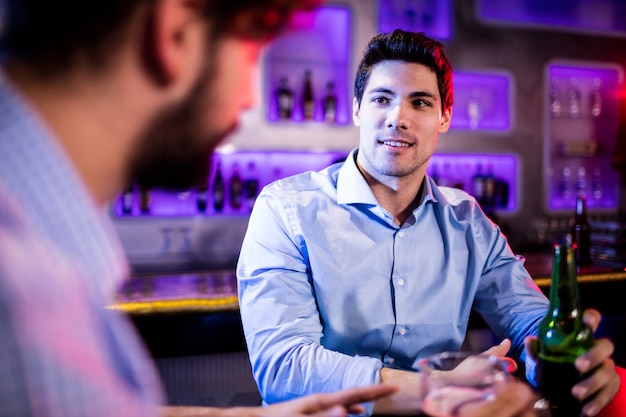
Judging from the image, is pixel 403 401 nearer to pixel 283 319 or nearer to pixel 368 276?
pixel 283 319

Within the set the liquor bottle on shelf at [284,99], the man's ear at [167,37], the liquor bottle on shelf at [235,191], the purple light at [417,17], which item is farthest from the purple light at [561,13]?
the man's ear at [167,37]

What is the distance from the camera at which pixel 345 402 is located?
0.73 metres

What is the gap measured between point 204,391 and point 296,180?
1.26 meters

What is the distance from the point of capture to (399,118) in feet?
5.16

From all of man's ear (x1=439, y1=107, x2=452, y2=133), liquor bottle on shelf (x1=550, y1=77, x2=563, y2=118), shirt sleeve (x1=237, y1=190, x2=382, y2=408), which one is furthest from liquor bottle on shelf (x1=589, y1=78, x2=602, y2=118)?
shirt sleeve (x1=237, y1=190, x2=382, y2=408)

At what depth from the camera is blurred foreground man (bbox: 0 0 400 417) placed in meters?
0.38

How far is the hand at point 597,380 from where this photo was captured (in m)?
0.93

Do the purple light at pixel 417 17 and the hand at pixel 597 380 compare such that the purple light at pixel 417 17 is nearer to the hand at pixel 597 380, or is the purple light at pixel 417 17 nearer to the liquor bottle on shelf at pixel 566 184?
the liquor bottle on shelf at pixel 566 184

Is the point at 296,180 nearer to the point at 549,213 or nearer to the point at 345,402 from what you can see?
the point at 345,402

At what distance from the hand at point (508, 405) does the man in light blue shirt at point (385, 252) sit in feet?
2.09

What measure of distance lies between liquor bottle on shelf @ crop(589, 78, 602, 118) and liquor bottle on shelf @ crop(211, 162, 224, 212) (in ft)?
10.3

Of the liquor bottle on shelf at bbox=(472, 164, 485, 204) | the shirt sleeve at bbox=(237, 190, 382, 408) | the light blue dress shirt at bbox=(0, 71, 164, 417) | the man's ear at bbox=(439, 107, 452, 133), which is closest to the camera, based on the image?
the light blue dress shirt at bbox=(0, 71, 164, 417)

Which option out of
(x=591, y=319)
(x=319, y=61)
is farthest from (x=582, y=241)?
(x=319, y=61)

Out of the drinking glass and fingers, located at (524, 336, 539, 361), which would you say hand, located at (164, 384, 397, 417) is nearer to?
the drinking glass
